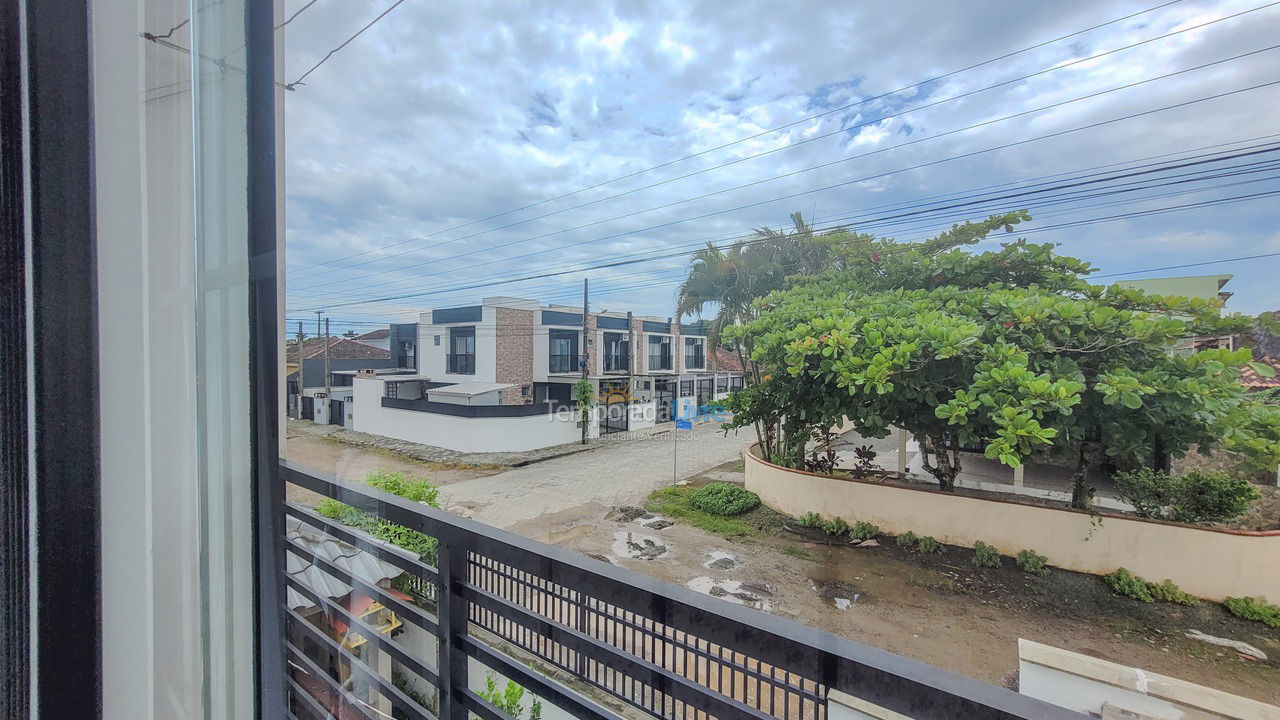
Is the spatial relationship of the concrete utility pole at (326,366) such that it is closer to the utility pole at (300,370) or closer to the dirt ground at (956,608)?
the utility pole at (300,370)

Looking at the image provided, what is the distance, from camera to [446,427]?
1164 millimetres

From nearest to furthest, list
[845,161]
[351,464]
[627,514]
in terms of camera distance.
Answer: [845,161]
[351,464]
[627,514]

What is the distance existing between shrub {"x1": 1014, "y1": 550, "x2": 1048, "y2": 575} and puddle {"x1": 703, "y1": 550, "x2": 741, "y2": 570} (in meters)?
0.37

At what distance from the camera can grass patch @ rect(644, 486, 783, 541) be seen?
3.17 feet

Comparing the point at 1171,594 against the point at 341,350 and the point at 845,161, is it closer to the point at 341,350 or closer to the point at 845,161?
the point at 845,161

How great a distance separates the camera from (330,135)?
33.9 inches

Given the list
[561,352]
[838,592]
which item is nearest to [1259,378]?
[838,592]

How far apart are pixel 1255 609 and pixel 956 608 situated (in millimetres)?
271

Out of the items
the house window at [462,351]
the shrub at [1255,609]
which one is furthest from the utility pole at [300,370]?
the shrub at [1255,609]

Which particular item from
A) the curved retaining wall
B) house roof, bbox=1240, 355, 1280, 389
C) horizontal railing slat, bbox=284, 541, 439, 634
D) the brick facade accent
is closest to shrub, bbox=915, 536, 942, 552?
the curved retaining wall

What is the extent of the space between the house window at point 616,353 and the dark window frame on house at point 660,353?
127 mm

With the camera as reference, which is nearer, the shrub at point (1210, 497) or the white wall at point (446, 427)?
the shrub at point (1210, 497)

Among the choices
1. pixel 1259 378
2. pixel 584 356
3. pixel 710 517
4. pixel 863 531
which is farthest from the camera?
pixel 584 356

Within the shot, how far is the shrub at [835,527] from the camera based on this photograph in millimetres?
901
